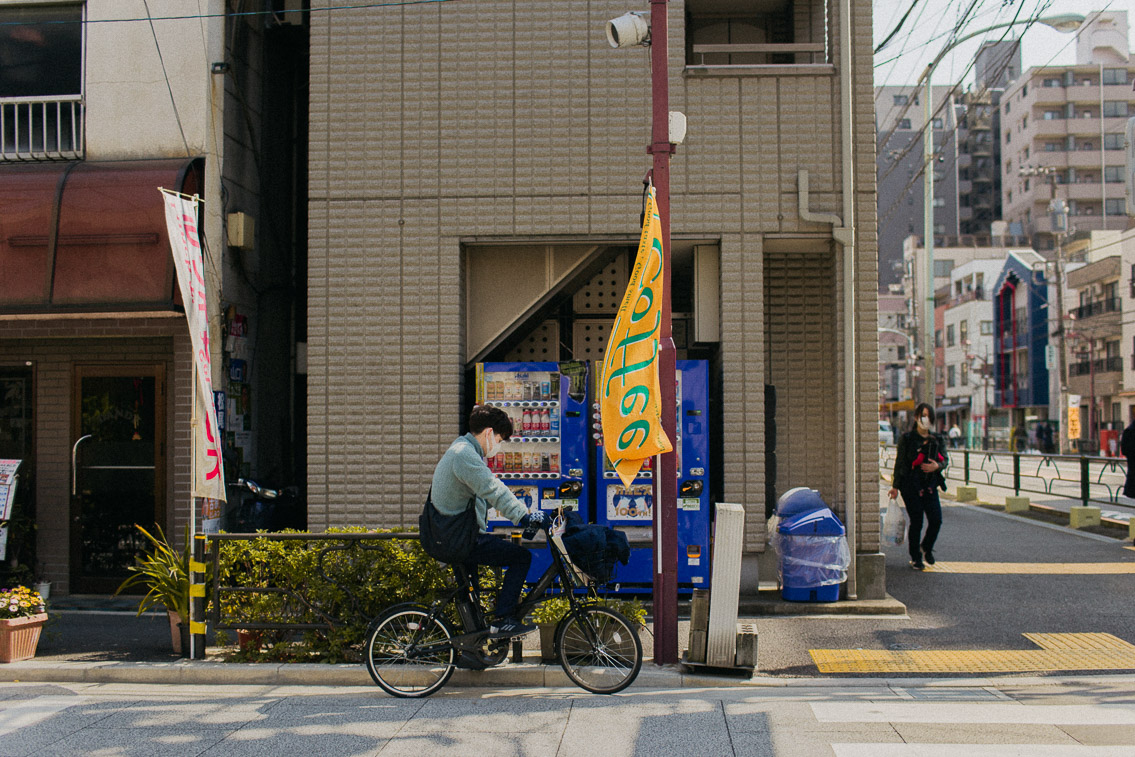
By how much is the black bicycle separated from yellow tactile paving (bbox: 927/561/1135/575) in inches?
233

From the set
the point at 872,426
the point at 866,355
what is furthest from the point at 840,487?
the point at 866,355

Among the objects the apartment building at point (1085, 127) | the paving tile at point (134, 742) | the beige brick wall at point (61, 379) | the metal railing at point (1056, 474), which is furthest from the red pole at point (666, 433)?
the apartment building at point (1085, 127)

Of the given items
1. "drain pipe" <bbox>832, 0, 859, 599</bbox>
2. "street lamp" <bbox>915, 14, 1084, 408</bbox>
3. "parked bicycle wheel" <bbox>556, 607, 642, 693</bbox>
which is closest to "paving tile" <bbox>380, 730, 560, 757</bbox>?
"parked bicycle wheel" <bbox>556, 607, 642, 693</bbox>

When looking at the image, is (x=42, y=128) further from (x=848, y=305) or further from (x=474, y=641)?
(x=848, y=305)

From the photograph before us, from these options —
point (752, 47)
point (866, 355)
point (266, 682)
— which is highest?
point (752, 47)

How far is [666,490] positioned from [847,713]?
6.38ft

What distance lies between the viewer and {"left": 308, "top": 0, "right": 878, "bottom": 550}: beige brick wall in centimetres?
895

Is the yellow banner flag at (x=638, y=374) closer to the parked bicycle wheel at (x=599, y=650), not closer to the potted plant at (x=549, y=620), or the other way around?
the parked bicycle wheel at (x=599, y=650)

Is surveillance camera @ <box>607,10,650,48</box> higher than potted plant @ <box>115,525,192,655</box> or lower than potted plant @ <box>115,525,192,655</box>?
higher

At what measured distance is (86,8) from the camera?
9727mm

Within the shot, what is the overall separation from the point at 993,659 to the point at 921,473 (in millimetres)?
3714

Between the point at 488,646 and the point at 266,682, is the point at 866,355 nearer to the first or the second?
the point at 488,646

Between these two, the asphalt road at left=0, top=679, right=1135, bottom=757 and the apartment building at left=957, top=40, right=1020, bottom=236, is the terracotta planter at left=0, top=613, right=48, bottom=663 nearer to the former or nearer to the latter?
the asphalt road at left=0, top=679, right=1135, bottom=757

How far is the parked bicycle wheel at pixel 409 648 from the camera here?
6301 mm
